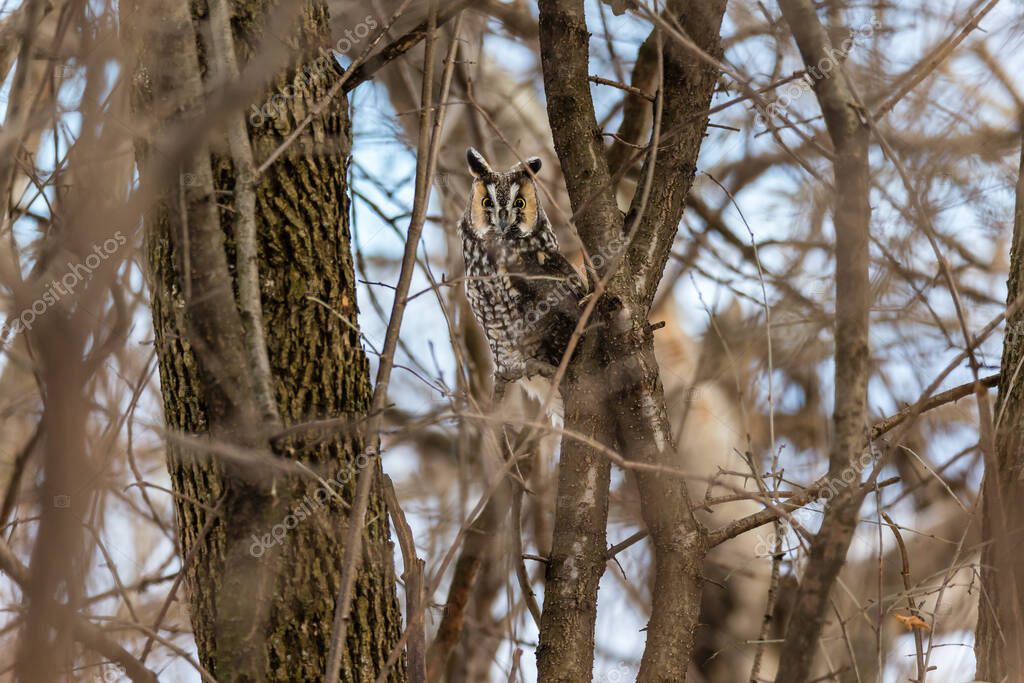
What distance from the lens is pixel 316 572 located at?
1.87 m

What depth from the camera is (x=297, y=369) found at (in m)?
1.97

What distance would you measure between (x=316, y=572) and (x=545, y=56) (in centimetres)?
146

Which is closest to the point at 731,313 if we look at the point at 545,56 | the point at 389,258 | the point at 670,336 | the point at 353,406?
the point at 670,336

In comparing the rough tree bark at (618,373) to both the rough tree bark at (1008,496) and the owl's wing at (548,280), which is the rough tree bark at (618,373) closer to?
the rough tree bark at (1008,496)

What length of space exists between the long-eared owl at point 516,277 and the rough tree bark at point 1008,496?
1462 millimetres

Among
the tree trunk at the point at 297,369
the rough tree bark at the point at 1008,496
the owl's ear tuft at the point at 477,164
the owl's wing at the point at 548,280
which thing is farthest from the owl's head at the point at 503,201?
the rough tree bark at the point at 1008,496

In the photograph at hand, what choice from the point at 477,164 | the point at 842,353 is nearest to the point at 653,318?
the point at 477,164

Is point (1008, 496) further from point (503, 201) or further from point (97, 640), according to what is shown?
point (503, 201)

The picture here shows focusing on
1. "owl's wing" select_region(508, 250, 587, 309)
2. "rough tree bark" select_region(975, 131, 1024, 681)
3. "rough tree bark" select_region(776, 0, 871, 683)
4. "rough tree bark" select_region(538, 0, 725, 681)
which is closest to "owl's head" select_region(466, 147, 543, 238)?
"owl's wing" select_region(508, 250, 587, 309)

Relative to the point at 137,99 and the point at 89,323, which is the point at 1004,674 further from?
the point at 137,99

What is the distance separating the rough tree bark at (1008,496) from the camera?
204cm

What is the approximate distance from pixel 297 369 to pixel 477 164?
2.24 metres

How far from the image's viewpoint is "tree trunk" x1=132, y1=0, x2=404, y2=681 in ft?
6.07

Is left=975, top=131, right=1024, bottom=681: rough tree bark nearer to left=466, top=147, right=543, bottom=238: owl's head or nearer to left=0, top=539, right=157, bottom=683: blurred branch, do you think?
left=0, top=539, right=157, bottom=683: blurred branch
